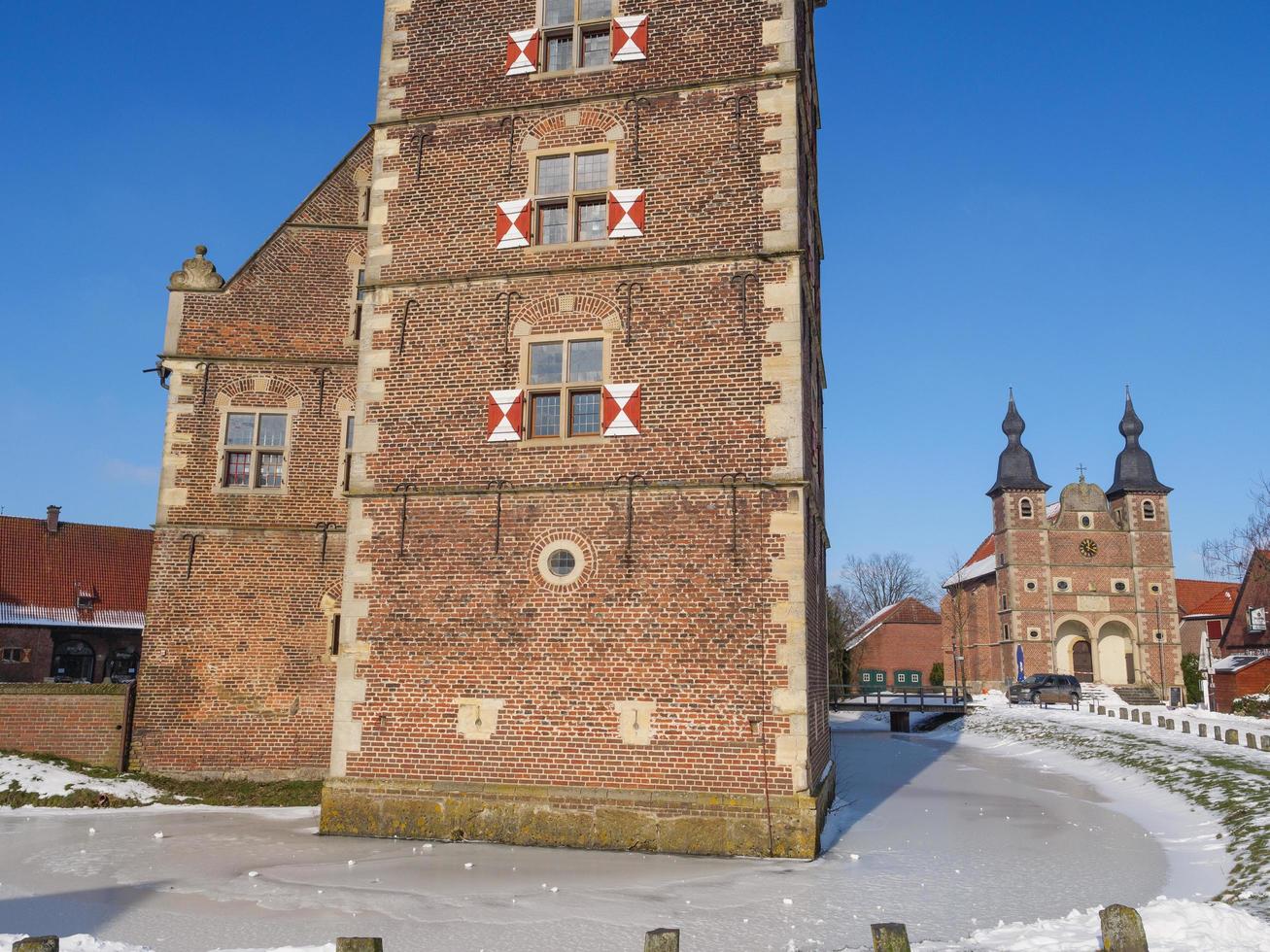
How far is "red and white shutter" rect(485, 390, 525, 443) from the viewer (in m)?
12.2

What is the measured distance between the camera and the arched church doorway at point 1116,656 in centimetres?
5245

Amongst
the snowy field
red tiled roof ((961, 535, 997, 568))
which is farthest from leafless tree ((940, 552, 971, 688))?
the snowy field

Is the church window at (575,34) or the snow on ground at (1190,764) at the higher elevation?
the church window at (575,34)

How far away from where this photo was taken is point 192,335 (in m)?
16.2

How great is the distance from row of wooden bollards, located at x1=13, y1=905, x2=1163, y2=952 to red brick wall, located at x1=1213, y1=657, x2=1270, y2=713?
29127mm

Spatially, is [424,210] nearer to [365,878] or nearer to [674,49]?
[674,49]

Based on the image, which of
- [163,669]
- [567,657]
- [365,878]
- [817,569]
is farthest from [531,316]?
[163,669]

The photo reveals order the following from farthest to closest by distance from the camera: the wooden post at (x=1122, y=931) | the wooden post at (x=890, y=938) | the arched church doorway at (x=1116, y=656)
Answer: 1. the arched church doorway at (x=1116, y=656)
2. the wooden post at (x=1122, y=931)
3. the wooden post at (x=890, y=938)

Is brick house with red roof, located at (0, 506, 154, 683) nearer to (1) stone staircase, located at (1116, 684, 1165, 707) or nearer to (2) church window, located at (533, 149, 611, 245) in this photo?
(2) church window, located at (533, 149, 611, 245)

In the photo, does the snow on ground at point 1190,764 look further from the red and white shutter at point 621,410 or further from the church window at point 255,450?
the church window at point 255,450

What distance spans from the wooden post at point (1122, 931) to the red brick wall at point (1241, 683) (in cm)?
2911

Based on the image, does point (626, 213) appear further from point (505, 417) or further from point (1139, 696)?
point (1139, 696)

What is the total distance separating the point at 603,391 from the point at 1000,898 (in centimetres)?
674

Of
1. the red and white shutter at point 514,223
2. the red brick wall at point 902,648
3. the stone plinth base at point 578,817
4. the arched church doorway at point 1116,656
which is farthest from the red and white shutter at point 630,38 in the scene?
the red brick wall at point 902,648
